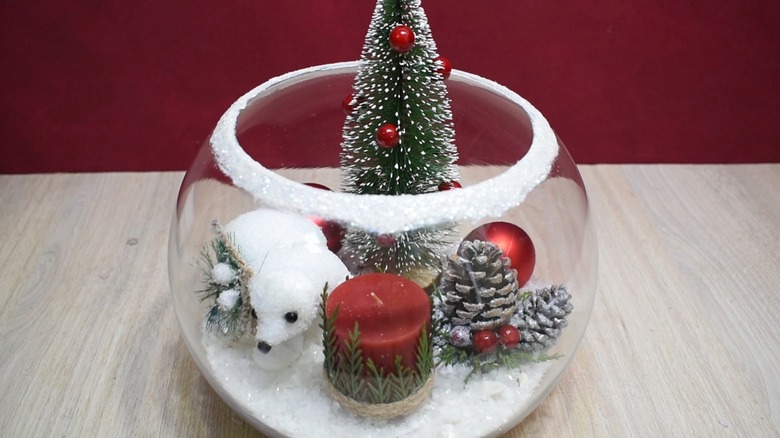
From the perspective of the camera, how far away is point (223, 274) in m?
0.68

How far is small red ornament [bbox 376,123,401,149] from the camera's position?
27.4 inches

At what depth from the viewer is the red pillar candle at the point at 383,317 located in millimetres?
623

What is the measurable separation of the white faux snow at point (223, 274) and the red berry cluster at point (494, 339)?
24cm

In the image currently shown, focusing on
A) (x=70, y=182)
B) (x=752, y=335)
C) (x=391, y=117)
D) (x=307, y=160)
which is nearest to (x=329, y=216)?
(x=391, y=117)

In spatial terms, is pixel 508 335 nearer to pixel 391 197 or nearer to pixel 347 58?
pixel 391 197

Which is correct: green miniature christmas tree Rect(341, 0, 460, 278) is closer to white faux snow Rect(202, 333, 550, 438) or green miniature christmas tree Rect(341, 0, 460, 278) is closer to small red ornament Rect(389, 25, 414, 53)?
small red ornament Rect(389, 25, 414, 53)

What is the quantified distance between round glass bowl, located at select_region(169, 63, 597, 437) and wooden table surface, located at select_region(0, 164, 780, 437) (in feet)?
0.27

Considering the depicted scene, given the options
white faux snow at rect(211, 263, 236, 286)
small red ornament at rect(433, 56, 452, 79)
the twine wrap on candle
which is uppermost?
small red ornament at rect(433, 56, 452, 79)

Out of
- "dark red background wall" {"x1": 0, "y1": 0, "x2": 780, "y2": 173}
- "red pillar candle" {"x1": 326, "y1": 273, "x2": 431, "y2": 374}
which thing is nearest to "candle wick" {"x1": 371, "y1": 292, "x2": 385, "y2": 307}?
"red pillar candle" {"x1": 326, "y1": 273, "x2": 431, "y2": 374}

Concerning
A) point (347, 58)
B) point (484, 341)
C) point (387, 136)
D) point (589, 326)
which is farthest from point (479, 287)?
point (347, 58)

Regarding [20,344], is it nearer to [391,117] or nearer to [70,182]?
[70,182]

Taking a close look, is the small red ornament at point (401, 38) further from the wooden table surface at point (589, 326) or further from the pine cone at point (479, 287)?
the wooden table surface at point (589, 326)

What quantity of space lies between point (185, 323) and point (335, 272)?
7.0 inches

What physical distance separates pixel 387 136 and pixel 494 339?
220mm
